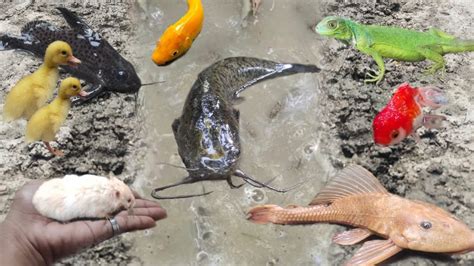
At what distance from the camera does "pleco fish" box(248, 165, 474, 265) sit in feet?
10.5

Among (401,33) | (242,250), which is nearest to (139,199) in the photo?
(242,250)

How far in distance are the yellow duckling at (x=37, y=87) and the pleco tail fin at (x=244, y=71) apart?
37.5 inches

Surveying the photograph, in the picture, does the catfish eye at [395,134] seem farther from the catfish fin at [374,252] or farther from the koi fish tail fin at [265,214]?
the koi fish tail fin at [265,214]

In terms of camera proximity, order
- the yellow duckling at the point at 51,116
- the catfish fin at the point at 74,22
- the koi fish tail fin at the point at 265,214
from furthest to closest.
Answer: the catfish fin at the point at 74,22, the yellow duckling at the point at 51,116, the koi fish tail fin at the point at 265,214

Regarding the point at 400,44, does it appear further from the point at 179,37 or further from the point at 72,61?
the point at 72,61

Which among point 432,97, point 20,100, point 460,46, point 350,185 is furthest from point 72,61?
point 460,46

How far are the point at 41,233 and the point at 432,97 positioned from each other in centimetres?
249

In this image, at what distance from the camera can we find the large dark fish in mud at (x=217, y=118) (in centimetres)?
357

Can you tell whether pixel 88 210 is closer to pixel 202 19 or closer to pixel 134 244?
pixel 134 244

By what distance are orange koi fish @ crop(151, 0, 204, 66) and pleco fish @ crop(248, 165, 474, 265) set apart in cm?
139

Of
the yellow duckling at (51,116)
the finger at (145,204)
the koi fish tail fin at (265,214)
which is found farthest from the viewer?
the yellow duckling at (51,116)

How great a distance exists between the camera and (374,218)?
3.37 m

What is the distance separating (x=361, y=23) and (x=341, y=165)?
132cm

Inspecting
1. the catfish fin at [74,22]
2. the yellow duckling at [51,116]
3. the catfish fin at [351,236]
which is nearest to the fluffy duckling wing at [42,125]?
the yellow duckling at [51,116]
